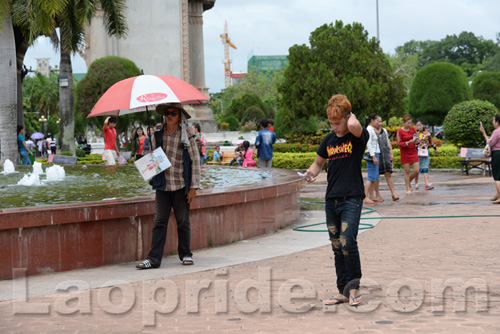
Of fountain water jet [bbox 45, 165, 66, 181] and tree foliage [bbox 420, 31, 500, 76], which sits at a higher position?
tree foliage [bbox 420, 31, 500, 76]

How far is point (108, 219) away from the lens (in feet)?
24.4

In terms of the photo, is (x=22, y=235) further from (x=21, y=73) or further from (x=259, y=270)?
(x=21, y=73)

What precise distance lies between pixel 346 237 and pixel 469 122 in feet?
69.8

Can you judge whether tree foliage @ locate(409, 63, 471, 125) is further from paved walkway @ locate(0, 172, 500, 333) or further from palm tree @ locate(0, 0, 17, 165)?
paved walkway @ locate(0, 172, 500, 333)

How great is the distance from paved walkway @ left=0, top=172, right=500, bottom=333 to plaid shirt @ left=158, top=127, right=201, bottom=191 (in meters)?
0.90

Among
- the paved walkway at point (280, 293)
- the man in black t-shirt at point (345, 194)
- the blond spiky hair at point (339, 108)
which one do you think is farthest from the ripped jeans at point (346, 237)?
the blond spiky hair at point (339, 108)

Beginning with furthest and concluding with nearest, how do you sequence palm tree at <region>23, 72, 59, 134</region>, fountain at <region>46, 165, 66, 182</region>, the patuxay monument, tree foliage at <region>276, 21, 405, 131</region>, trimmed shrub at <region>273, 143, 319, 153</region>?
palm tree at <region>23, 72, 59, 134</region>
the patuxay monument
tree foliage at <region>276, 21, 405, 131</region>
trimmed shrub at <region>273, 143, 319, 153</region>
fountain at <region>46, 165, 66, 182</region>

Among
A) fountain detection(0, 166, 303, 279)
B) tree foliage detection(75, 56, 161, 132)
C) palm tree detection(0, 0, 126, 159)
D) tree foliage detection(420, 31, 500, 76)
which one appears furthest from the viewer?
tree foliage detection(420, 31, 500, 76)

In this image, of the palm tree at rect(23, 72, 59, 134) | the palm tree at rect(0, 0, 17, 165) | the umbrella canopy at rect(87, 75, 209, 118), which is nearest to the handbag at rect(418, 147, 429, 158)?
the umbrella canopy at rect(87, 75, 209, 118)

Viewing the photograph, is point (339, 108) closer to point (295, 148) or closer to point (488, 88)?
point (295, 148)

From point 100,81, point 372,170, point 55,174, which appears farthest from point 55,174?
point 100,81

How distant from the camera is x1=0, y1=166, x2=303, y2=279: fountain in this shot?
22.6 ft

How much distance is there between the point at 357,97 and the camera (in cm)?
3606

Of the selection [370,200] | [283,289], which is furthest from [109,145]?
[283,289]
